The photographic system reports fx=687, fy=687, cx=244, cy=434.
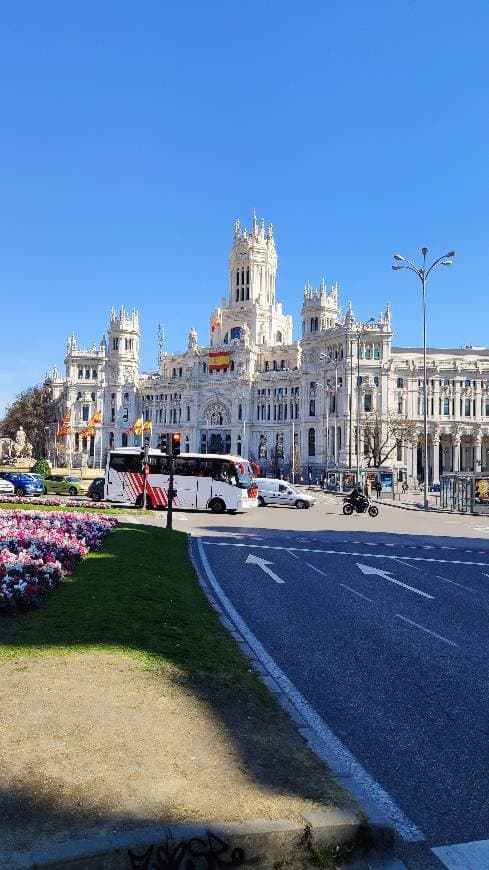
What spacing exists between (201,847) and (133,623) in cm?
553

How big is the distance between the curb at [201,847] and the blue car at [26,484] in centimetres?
4381

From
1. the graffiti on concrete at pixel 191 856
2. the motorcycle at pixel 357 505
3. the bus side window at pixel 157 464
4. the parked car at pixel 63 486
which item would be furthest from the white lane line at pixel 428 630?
the parked car at pixel 63 486

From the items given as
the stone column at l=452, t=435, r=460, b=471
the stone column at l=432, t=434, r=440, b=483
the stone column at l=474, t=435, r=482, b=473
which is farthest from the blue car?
the stone column at l=474, t=435, r=482, b=473

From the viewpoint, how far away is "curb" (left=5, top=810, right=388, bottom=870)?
3748 millimetres

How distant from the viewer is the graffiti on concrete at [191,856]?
3.83 m

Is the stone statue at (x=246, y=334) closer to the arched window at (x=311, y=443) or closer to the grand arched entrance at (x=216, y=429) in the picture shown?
the grand arched entrance at (x=216, y=429)

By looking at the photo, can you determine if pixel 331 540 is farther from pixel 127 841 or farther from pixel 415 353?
pixel 415 353

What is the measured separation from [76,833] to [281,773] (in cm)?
165

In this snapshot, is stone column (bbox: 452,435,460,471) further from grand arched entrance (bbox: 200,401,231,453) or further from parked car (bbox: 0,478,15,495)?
parked car (bbox: 0,478,15,495)

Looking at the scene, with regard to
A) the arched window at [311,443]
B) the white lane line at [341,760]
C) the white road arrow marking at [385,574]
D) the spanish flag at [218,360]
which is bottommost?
the white road arrow marking at [385,574]

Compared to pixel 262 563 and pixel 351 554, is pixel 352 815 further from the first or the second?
pixel 351 554

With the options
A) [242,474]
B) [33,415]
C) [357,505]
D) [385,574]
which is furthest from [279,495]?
[33,415]

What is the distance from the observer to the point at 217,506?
3878 cm

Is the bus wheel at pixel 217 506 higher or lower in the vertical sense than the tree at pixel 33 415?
lower
